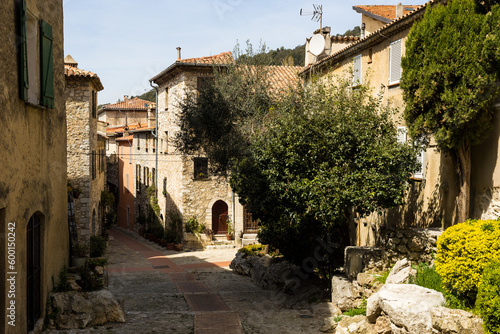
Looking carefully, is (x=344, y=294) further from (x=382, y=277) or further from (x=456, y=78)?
(x=456, y=78)

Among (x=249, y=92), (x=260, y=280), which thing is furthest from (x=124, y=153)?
(x=260, y=280)

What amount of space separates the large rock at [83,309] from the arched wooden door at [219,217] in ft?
62.9

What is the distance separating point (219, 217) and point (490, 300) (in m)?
23.2

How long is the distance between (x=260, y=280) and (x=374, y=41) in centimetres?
934

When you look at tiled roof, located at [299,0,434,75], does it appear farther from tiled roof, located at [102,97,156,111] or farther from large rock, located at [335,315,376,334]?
tiled roof, located at [102,97,156,111]

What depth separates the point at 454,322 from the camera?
791 cm

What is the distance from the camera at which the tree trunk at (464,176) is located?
1118 cm

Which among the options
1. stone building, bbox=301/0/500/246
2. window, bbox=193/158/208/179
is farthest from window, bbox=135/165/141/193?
stone building, bbox=301/0/500/246

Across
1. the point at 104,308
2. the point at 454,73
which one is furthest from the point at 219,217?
the point at 454,73

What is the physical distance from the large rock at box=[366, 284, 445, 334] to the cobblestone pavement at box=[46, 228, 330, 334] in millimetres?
2396

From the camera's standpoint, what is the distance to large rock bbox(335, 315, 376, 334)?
9.80 m

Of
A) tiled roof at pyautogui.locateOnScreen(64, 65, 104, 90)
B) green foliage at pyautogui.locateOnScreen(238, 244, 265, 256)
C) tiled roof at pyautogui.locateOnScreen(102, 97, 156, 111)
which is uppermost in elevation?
tiled roof at pyautogui.locateOnScreen(102, 97, 156, 111)

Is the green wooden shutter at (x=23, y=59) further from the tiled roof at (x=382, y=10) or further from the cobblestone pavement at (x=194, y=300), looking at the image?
the tiled roof at (x=382, y=10)

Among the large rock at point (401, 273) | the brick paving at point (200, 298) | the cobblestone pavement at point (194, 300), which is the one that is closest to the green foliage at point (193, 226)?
the brick paving at point (200, 298)
